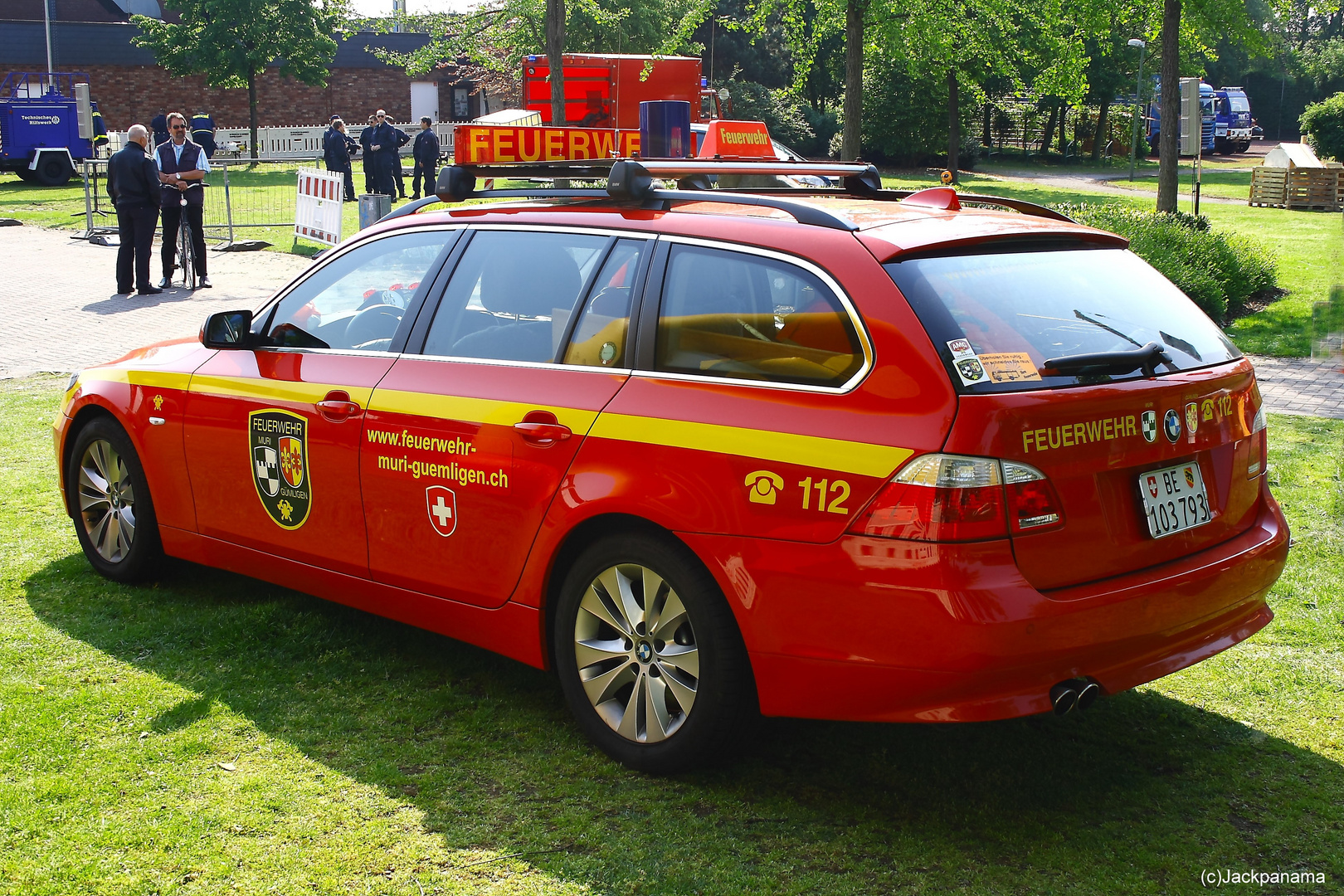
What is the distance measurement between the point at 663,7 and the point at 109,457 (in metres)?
37.9

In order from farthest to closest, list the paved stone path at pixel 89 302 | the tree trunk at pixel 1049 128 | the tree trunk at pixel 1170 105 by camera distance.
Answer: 1. the tree trunk at pixel 1049 128
2. the tree trunk at pixel 1170 105
3. the paved stone path at pixel 89 302

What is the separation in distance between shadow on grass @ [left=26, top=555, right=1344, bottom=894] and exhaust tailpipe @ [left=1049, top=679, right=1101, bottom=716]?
0.42 metres

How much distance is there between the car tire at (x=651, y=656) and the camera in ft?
11.3

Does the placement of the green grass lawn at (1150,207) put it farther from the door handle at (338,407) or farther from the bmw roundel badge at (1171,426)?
the door handle at (338,407)

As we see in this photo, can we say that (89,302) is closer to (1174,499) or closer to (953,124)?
(1174,499)

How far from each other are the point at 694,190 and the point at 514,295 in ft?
2.34

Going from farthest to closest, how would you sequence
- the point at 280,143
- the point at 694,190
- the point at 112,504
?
the point at 280,143 → the point at 112,504 → the point at 694,190

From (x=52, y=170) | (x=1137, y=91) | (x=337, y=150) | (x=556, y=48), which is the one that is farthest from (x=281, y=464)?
(x=1137, y=91)

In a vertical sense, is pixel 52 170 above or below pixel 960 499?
above

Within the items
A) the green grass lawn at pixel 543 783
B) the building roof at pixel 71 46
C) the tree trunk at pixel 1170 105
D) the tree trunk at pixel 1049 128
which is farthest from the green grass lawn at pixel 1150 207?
the building roof at pixel 71 46

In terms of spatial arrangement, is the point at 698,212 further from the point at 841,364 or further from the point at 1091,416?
the point at 1091,416

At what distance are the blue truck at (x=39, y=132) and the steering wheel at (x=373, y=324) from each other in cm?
3221

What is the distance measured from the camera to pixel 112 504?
5.43m

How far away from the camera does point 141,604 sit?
17.1 feet
